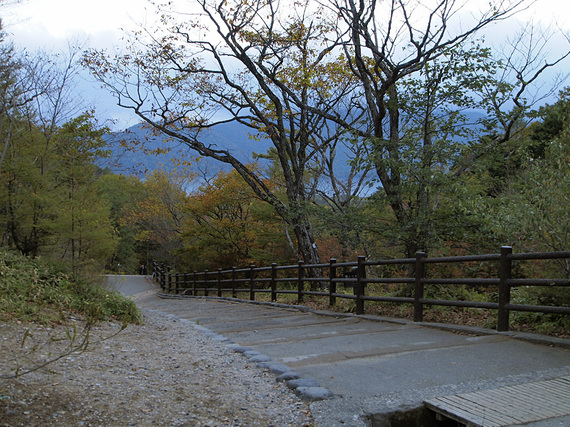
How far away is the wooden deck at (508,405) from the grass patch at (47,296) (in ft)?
12.4

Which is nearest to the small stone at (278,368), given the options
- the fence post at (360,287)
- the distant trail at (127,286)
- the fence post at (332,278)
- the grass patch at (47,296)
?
the grass patch at (47,296)

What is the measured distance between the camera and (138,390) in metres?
3.79

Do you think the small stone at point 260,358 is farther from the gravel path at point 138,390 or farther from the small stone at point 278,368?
the small stone at point 278,368

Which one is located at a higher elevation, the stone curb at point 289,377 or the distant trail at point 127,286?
the stone curb at point 289,377

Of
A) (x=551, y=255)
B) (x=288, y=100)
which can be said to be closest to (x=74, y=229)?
(x=288, y=100)

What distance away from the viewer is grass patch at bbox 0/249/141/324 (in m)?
5.89

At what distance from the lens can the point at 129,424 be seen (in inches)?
122

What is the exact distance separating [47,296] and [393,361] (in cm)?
515

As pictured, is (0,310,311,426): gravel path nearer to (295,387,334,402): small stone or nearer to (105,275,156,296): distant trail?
(295,387,334,402): small stone

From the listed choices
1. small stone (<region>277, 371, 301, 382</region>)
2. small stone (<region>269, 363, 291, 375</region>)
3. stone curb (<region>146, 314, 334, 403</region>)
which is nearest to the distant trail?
stone curb (<region>146, 314, 334, 403</region>)

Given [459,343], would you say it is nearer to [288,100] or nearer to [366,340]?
[366,340]

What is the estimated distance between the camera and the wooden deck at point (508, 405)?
3.05m

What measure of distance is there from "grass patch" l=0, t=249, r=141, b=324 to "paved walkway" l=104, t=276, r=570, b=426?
1.82 m

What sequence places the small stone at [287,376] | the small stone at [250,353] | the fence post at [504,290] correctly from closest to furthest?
the small stone at [287,376]
the small stone at [250,353]
the fence post at [504,290]
